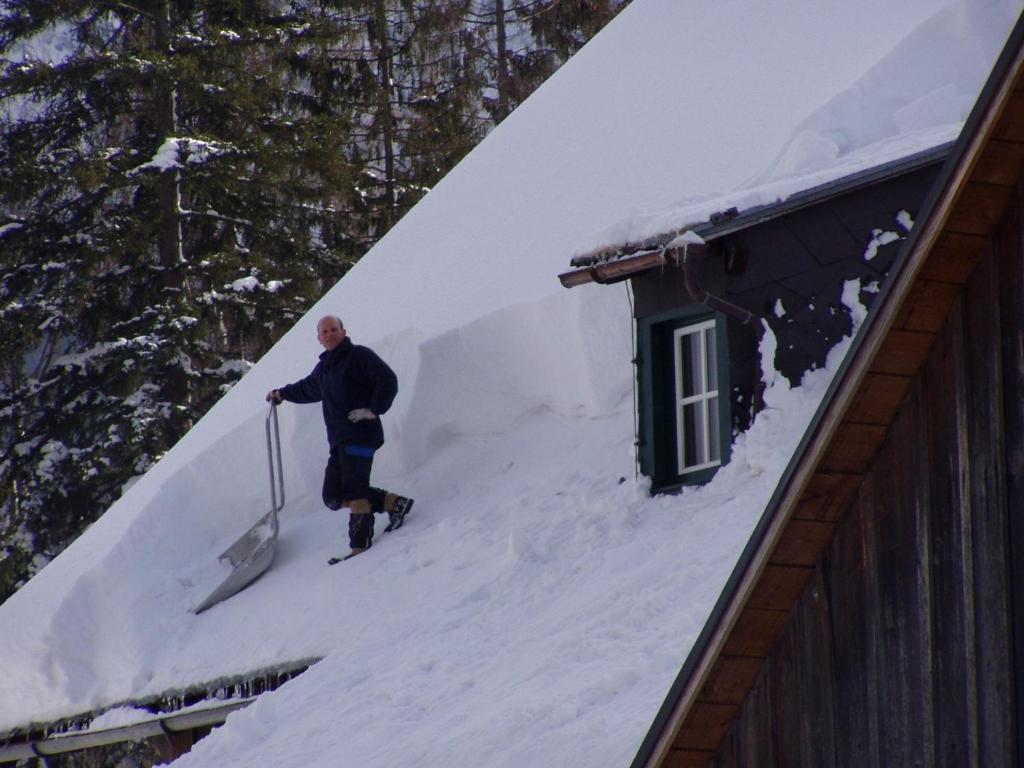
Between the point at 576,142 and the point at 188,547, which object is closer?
the point at 188,547

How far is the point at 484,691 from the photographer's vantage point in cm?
766

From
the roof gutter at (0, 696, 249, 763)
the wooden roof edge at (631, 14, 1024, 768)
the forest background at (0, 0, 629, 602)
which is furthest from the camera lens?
the forest background at (0, 0, 629, 602)

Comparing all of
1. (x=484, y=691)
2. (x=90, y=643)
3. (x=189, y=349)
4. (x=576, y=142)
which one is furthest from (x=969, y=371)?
(x=189, y=349)

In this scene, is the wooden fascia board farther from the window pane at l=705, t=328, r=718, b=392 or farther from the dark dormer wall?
the window pane at l=705, t=328, r=718, b=392

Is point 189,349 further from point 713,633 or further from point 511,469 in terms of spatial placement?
point 713,633

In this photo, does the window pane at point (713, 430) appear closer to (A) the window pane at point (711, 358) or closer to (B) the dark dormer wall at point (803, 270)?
(A) the window pane at point (711, 358)

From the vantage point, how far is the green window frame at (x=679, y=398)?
9.06 metres

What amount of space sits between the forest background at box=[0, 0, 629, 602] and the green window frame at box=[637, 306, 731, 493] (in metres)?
11.3

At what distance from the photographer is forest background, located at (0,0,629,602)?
786 inches

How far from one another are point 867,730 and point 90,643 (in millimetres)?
8031

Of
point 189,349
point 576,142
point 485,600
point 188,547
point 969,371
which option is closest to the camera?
point 969,371

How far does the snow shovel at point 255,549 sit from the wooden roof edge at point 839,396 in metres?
6.95

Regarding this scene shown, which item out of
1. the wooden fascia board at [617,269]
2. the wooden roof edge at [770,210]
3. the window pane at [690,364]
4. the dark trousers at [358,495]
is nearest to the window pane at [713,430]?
the window pane at [690,364]

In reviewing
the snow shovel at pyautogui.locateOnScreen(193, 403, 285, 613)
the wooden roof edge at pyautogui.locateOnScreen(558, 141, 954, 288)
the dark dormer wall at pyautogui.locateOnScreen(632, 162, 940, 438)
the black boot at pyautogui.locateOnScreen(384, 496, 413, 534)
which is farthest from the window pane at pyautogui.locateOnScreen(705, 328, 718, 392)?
the snow shovel at pyautogui.locateOnScreen(193, 403, 285, 613)
